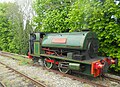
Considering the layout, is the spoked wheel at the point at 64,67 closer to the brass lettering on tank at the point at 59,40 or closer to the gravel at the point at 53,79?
the gravel at the point at 53,79

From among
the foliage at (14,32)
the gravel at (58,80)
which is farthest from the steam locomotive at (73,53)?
the foliage at (14,32)

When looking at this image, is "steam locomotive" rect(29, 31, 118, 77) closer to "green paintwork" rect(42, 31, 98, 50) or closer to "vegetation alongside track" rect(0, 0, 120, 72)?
"green paintwork" rect(42, 31, 98, 50)

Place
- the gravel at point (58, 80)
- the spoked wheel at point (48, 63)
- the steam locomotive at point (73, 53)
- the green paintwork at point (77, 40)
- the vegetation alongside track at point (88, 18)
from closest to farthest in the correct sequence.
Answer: the gravel at point (58, 80) → the steam locomotive at point (73, 53) → the green paintwork at point (77, 40) → the vegetation alongside track at point (88, 18) → the spoked wheel at point (48, 63)

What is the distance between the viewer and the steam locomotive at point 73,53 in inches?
279

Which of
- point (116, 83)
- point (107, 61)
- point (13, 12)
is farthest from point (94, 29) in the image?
point (13, 12)

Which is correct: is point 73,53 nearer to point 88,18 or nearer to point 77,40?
point 77,40

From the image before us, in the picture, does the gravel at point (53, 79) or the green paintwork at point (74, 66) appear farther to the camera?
the green paintwork at point (74, 66)

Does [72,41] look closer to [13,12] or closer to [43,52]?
[43,52]

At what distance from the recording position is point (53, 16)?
12562 mm

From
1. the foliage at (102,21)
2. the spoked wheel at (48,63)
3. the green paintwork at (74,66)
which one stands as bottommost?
the spoked wheel at (48,63)

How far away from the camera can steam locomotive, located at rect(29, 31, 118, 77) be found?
710 cm

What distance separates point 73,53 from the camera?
7742 mm

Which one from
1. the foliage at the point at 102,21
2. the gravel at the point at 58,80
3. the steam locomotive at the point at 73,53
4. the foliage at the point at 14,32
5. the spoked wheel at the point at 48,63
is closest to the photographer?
the gravel at the point at 58,80

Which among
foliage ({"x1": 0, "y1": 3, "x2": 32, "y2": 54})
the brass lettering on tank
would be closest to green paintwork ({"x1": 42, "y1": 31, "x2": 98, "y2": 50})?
the brass lettering on tank
